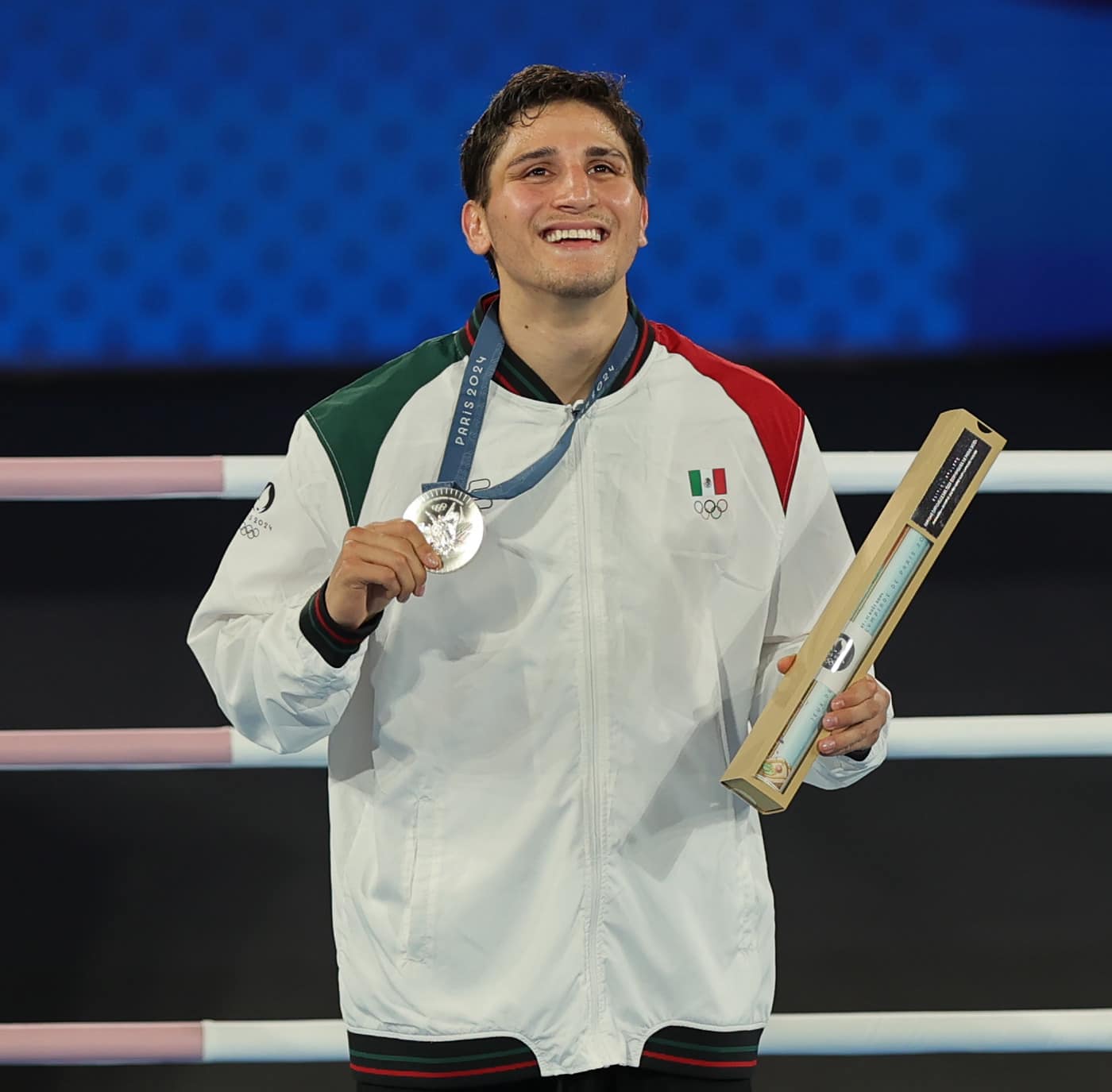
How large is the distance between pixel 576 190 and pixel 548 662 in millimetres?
411

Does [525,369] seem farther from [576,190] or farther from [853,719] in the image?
[853,719]

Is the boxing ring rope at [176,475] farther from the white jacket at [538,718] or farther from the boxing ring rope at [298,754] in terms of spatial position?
the white jacket at [538,718]

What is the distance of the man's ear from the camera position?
4.53 feet

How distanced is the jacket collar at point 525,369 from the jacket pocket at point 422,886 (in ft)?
1.19

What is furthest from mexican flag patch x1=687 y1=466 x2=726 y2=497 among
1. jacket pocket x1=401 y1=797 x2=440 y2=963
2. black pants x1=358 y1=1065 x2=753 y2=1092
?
black pants x1=358 y1=1065 x2=753 y2=1092

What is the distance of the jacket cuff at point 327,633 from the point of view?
1.16 meters

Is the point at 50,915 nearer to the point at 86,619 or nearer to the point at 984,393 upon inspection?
the point at 86,619

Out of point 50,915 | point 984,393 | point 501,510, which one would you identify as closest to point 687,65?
point 984,393

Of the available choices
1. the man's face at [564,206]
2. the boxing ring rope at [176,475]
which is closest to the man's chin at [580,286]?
the man's face at [564,206]

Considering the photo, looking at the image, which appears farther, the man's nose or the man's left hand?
the man's nose

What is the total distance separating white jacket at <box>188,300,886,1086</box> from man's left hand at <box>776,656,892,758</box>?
8cm

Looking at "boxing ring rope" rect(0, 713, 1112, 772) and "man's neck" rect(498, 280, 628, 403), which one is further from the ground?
"man's neck" rect(498, 280, 628, 403)

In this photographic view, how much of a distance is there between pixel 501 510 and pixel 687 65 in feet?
10.6

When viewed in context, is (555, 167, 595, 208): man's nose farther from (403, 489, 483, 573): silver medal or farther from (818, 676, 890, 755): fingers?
(818, 676, 890, 755): fingers
